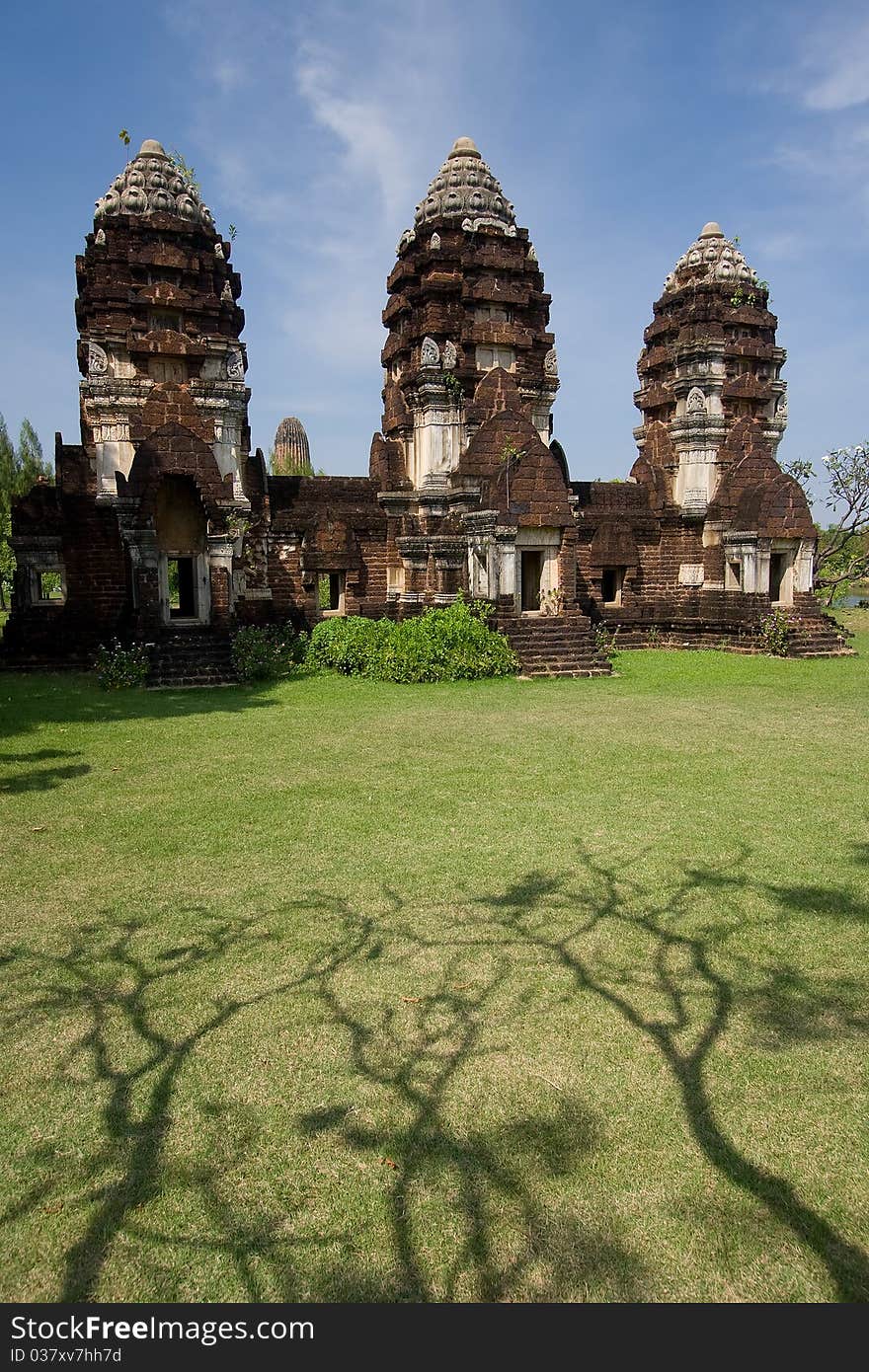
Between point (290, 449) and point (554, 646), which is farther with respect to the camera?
point (290, 449)

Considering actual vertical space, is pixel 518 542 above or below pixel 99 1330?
above

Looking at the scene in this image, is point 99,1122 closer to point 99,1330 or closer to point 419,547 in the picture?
point 99,1330

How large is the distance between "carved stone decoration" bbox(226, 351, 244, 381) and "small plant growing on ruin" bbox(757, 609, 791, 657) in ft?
36.5

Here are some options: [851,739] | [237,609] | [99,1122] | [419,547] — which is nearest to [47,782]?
[99,1122]

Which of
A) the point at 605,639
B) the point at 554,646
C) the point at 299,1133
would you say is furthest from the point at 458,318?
the point at 299,1133

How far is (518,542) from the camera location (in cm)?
1552

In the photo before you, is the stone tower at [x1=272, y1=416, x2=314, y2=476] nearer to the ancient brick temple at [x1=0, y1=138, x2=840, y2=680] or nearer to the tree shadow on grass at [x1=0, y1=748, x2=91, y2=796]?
the ancient brick temple at [x1=0, y1=138, x2=840, y2=680]

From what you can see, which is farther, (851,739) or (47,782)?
(851,739)

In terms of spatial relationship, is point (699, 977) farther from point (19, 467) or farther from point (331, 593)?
point (19, 467)

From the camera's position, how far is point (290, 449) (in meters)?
42.7

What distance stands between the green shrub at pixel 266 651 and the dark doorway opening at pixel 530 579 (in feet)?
15.8

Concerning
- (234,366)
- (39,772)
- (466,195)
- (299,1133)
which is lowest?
(299,1133)

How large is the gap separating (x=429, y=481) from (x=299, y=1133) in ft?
48.5

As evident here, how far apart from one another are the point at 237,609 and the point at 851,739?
11.0 m
